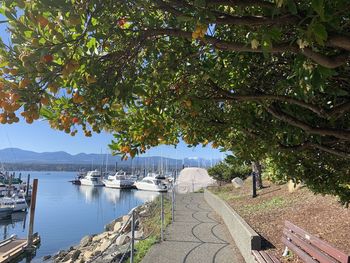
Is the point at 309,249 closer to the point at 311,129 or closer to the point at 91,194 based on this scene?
the point at 311,129

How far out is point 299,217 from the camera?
41.4 ft

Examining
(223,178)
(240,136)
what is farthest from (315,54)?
(223,178)

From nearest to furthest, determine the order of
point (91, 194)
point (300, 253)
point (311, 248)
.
A: point (311, 248) → point (300, 253) → point (91, 194)

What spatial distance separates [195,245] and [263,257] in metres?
3.34

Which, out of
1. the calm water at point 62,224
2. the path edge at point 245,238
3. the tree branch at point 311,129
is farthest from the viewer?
the calm water at point 62,224

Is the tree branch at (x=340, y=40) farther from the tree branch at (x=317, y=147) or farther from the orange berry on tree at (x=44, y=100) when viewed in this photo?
the tree branch at (x=317, y=147)

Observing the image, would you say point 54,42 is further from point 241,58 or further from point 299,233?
point 299,233

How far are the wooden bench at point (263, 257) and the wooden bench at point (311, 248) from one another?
41cm

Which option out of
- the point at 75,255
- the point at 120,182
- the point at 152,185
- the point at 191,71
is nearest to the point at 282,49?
the point at 191,71

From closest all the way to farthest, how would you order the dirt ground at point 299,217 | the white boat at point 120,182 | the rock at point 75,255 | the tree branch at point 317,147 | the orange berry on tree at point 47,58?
the orange berry on tree at point 47,58, the tree branch at point 317,147, the dirt ground at point 299,217, the rock at point 75,255, the white boat at point 120,182

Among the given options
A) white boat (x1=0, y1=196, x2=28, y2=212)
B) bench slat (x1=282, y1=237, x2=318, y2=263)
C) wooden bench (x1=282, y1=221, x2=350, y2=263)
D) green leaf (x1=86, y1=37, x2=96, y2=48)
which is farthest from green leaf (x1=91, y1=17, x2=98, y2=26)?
white boat (x1=0, y1=196, x2=28, y2=212)

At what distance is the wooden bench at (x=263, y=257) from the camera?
7877 mm

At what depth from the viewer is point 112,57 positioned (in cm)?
382

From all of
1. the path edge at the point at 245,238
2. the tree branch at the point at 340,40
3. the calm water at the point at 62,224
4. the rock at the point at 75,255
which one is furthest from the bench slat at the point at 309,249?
the calm water at the point at 62,224
